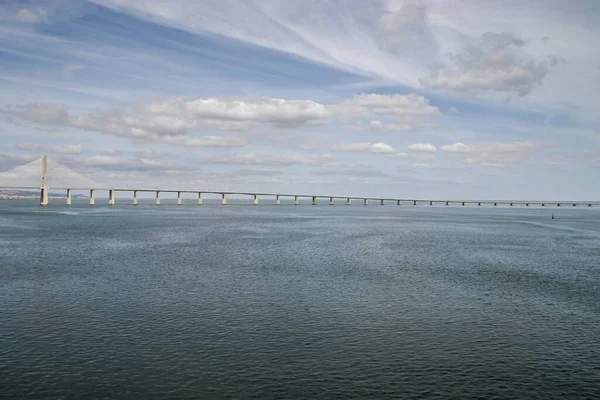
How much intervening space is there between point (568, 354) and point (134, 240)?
3122 inches

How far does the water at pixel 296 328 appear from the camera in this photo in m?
25.0

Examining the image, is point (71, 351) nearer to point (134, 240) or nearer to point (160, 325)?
point (160, 325)

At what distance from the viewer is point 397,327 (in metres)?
35.1

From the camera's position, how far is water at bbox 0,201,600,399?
25.0m

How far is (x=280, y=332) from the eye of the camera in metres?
33.5

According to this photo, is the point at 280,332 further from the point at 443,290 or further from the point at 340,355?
the point at 443,290

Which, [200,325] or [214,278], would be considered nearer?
[200,325]

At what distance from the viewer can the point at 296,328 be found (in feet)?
113

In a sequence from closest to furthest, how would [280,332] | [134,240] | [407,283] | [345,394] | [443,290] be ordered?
[345,394] → [280,332] → [443,290] → [407,283] → [134,240]

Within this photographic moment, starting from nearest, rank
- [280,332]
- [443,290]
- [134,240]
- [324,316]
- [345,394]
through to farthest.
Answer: [345,394]
[280,332]
[324,316]
[443,290]
[134,240]

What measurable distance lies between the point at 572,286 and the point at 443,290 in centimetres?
1451

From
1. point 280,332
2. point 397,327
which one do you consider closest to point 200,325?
point 280,332

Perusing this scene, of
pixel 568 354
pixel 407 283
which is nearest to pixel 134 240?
pixel 407 283

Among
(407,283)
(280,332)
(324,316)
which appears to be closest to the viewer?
(280,332)
